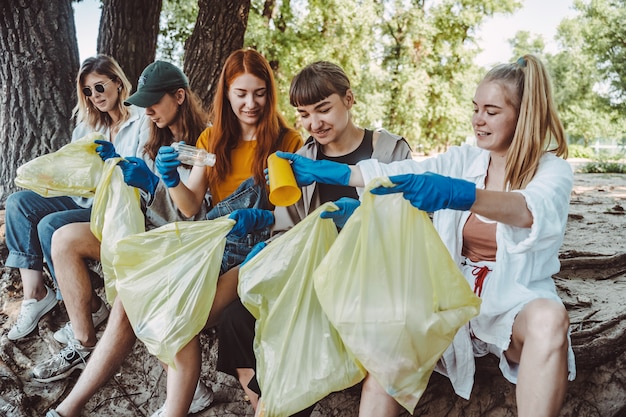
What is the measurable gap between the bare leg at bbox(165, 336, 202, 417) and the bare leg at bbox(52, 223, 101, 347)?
665 millimetres

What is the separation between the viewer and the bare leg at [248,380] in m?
1.79

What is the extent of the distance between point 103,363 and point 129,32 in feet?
8.62

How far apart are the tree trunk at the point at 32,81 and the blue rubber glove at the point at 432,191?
2.82 metres

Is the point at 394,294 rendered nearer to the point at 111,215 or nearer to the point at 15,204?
the point at 111,215

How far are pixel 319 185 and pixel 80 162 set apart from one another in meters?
1.05

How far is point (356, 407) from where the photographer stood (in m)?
1.98

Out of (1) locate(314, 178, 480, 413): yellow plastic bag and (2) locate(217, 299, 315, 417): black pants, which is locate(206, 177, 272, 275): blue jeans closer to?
(2) locate(217, 299, 315, 417): black pants

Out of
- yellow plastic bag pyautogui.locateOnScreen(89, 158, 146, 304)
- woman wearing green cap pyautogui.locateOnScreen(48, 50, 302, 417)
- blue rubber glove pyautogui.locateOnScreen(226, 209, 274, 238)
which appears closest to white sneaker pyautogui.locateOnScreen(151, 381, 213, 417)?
woman wearing green cap pyautogui.locateOnScreen(48, 50, 302, 417)

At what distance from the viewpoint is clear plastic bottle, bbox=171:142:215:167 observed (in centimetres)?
200

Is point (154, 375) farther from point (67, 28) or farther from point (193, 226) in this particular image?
point (67, 28)

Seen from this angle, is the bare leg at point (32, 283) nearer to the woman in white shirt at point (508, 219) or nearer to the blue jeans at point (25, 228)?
the blue jeans at point (25, 228)

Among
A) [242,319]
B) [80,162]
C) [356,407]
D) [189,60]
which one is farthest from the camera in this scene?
[189,60]

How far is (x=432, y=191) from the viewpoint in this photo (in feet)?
4.48

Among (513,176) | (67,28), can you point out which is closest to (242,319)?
(513,176)
